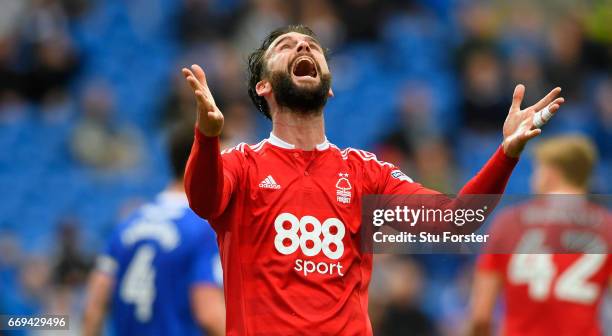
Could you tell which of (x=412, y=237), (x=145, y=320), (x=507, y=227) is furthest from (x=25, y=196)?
(x=412, y=237)

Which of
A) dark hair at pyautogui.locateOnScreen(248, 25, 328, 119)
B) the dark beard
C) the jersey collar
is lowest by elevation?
the jersey collar

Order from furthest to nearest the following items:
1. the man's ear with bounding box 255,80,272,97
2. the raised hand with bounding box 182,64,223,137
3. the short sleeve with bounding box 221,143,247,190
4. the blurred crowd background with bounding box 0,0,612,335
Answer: the blurred crowd background with bounding box 0,0,612,335
the man's ear with bounding box 255,80,272,97
the short sleeve with bounding box 221,143,247,190
the raised hand with bounding box 182,64,223,137

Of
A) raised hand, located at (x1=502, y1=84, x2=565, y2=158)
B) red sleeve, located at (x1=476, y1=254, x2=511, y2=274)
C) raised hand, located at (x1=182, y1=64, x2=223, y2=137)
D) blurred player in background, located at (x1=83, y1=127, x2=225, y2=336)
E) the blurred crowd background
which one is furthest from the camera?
the blurred crowd background

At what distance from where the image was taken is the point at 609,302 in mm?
9180

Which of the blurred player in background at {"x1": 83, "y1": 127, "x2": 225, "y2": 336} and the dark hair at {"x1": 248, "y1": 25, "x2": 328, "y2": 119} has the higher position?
the dark hair at {"x1": 248, "y1": 25, "x2": 328, "y2": 119}

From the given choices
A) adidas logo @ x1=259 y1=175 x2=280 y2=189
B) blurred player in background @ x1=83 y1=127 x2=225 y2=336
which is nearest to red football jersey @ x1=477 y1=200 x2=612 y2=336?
blurred player in background @ x1=83 y1=127 x2=225 y2=336

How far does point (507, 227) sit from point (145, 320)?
213cm

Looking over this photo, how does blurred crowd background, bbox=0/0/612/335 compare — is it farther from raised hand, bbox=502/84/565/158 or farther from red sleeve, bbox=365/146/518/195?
raised hand, bbox=502/84/565/158

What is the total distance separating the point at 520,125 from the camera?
4.44m

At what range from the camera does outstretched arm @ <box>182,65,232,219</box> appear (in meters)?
4.20

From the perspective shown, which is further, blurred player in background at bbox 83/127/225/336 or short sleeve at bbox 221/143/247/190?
blurred player in background at bbox 83/127/225/336

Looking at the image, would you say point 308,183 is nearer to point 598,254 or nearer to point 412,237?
point 412,237

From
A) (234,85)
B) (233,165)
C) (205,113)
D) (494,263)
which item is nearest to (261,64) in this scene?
(233,165)

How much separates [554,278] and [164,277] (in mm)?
2212
